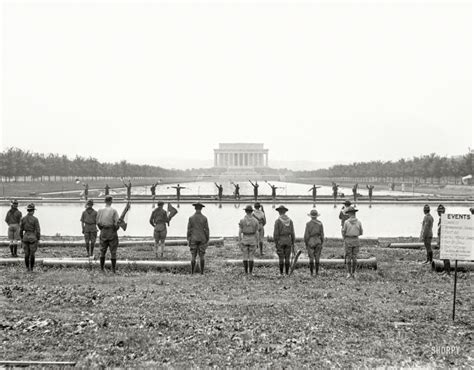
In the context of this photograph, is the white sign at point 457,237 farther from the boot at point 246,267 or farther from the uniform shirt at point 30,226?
the uniform shirt at point 30,226

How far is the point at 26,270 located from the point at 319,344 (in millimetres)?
8202

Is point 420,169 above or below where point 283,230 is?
above

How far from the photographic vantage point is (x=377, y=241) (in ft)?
56.6

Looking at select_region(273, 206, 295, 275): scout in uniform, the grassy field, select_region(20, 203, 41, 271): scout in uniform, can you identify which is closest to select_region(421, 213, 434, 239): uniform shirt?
the grassy field

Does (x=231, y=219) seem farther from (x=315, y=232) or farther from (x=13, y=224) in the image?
(x=315, y=232)

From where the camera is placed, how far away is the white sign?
8.51 metres

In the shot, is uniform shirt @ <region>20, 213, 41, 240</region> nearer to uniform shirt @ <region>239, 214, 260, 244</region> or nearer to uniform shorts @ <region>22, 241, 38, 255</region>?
uniform shorts @ <region>22, 241, 38, 255</region>

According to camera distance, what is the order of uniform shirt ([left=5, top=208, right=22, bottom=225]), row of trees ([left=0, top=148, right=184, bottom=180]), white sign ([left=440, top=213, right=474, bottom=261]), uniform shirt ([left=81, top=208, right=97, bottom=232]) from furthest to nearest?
row of trees ([left=0, top=148, right=184, bottom=180]) → uniform shirt ([left=5, top=208, right=22, bottom=225]) → uniform shirt ([left=81, top=208, right=97, bottom=232]) → white sign ([left=440, top=213, right=474, bottom=261])

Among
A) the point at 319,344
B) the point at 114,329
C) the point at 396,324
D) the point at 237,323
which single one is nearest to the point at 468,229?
the point at 396,324

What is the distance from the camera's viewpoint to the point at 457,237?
859 cm

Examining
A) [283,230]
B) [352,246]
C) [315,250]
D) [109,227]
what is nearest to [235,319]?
[283,230]

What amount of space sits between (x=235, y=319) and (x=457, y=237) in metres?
4.06

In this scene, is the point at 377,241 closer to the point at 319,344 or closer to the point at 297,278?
the point at 297,278

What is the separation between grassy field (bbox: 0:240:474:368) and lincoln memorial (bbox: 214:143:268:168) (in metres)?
163
